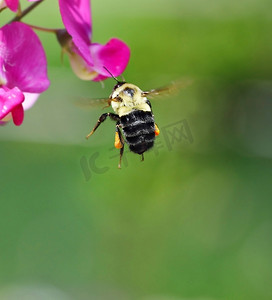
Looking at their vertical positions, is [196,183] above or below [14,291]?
above

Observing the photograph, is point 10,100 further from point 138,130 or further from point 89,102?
point 138,130

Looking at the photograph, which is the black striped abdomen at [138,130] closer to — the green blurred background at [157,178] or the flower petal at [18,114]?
the flower petal at [18,114]

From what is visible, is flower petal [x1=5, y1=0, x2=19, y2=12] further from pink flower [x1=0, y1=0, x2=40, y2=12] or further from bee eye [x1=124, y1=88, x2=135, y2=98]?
bee eye [x1=124, y1=88, x2=135, y2=98]

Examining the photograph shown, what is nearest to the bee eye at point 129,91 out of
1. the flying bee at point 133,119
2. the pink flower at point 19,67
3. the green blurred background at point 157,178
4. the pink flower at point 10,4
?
the flying bee at point 133,119

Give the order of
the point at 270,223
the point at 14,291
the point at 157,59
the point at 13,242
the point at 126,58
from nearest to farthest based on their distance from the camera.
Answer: the point at 126,58 → the point at 14,291 → the point at 13,242 → the point at 270,223 → the point at 157,59

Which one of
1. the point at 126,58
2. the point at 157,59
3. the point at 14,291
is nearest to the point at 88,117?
the point at 157,59

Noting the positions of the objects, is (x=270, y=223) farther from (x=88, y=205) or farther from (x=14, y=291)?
(x=14, y=291)

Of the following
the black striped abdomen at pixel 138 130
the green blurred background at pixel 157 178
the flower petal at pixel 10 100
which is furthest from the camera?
the green blurred background at pixel 157 178
